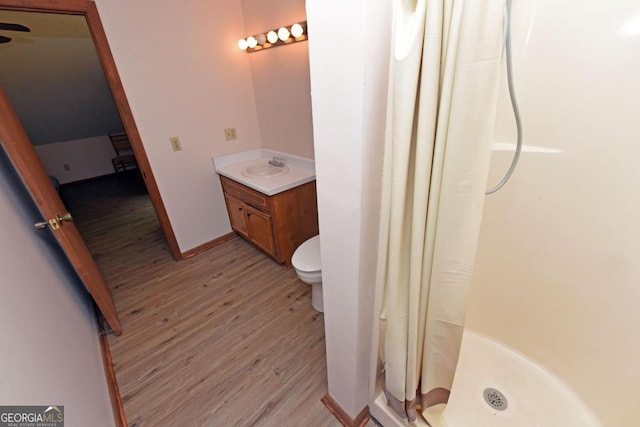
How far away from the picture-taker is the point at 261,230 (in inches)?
89.3

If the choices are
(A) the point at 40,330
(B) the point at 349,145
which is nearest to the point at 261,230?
(A) the point at 40,330

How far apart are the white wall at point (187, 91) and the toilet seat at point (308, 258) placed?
1.28 meters

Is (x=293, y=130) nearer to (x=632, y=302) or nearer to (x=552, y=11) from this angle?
(x=552, y=11)

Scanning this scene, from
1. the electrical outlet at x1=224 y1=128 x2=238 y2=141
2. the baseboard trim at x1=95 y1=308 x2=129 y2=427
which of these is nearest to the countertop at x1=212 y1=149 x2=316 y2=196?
the electrical outlet at x1=224 y1=128 x2=238 y2=141

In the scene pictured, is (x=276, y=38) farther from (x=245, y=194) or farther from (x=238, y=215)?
(x=238, y=215)

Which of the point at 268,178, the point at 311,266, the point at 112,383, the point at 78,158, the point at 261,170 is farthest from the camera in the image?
the point at 78,158

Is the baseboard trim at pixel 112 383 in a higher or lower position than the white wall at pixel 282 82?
lower

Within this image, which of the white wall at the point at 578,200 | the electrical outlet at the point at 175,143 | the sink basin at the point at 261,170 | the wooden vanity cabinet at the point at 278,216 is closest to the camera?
the white wall at the point at 578,200

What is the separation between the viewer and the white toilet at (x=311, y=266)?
165 centimetres

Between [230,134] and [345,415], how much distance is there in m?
2.35

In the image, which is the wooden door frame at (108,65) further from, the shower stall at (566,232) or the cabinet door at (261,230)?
the shower stall at (566,232)

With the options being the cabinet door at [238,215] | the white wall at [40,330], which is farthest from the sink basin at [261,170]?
the white wall at [40,330]

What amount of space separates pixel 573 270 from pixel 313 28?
1442mm

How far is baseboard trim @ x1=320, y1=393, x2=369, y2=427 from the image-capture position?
1.22m
